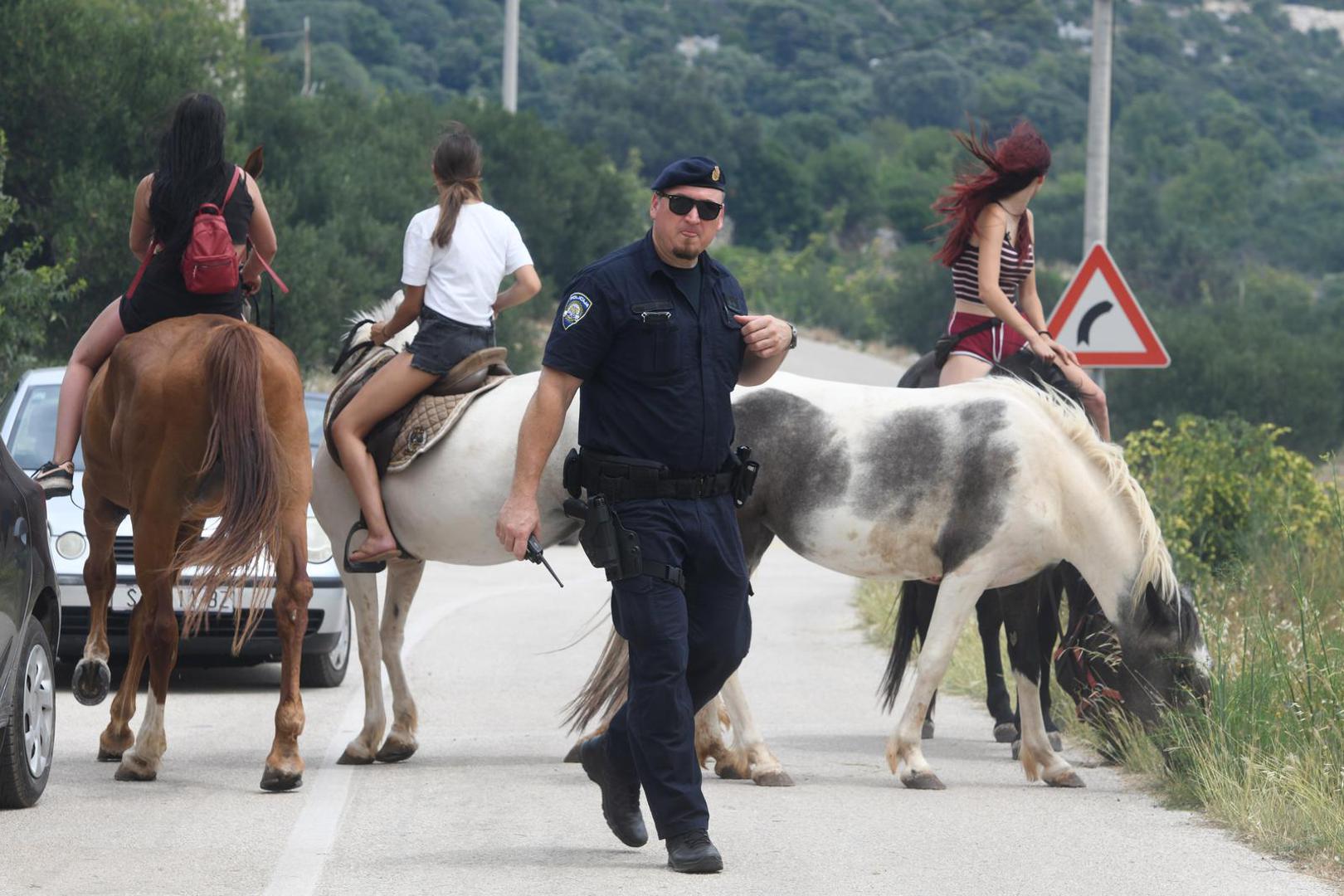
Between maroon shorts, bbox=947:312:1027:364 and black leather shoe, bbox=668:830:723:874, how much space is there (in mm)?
3831

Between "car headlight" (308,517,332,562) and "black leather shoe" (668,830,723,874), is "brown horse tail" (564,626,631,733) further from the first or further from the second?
"car headlight" (308,517,332,562)

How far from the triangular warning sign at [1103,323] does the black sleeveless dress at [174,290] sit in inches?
293


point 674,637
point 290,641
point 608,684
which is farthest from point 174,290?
point 674,637

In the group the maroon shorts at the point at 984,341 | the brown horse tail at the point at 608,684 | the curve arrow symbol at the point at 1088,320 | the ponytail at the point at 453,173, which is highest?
the ponytail at the point at 453,173

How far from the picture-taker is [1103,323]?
15227mm

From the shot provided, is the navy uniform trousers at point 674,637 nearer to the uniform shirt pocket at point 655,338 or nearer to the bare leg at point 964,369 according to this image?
the uniform shirt pocket at point 655,338

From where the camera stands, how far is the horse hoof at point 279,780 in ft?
27.6

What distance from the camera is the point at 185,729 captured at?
34.2ft

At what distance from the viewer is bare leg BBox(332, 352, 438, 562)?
929 cm

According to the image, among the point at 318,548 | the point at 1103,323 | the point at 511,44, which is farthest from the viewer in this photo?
the point at 511,44

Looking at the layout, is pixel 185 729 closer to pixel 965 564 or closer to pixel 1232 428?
pixel 965 564

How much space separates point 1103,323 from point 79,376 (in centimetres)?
821

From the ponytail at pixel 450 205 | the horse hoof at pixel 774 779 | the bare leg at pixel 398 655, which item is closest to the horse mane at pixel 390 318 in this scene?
the ponytail at pixel 450 205

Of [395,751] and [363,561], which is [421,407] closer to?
[363,561]
